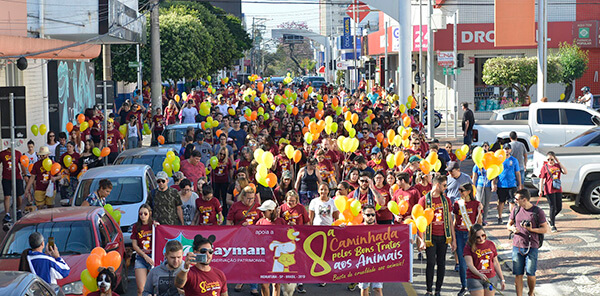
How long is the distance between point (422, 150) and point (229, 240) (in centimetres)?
788

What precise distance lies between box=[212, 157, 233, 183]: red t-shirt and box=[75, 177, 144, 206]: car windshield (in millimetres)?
2213

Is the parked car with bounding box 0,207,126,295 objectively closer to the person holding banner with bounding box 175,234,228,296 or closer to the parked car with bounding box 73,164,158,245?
the parked car with bounding box 73,164,158,245

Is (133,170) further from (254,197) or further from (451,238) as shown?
(451,238)

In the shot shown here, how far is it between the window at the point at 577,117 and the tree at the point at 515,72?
1485 centimetres

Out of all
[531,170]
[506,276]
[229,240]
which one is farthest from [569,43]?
[229,240]

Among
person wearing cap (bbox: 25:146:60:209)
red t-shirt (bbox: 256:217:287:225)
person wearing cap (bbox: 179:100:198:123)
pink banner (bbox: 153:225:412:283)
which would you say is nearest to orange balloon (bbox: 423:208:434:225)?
pink banner (bbox: 153:225:412:283)

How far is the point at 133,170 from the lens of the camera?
1489cm

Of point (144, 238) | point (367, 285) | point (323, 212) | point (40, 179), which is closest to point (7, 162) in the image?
point (40, 179)

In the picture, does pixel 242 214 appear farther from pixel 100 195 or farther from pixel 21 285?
pixel 21 285

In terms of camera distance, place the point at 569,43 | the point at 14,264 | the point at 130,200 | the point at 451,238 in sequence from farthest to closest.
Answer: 1. the point at 569,43
2. the point at 130,200
3. the point at 451,238
4. the point at 14,264

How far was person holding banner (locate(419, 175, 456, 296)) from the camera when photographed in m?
11.4

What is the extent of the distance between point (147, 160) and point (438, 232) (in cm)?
756

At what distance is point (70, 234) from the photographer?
36.1ft

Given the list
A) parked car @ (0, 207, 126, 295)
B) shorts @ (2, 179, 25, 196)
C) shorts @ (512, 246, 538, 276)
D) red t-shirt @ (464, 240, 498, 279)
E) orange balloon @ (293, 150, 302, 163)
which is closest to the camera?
red t-shirt @ (464, 240, 498, 279)
